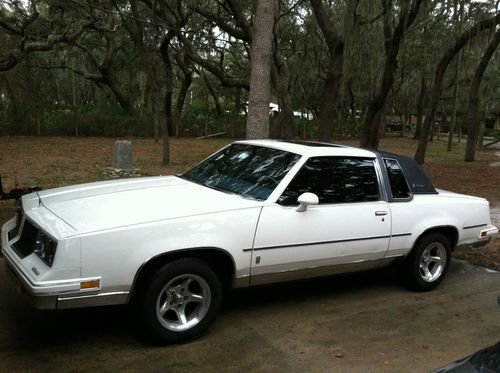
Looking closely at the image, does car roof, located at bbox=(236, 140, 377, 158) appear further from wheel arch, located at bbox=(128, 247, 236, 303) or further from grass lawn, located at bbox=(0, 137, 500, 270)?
grass lawn, located at bbox=(0, 137, 500, 270)

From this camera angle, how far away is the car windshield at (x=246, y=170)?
14.8ft

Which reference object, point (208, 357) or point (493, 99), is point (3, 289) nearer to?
point (208, 357)

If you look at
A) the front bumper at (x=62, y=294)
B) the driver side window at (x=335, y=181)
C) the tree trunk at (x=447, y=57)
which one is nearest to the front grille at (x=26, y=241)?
the front bumper at (x=62, y=294)

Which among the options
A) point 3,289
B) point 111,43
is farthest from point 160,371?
point 111,43

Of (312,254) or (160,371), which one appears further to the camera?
(312,254)

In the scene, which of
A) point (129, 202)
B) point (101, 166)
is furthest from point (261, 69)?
point (101, 166)

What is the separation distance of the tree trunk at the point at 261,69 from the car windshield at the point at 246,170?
2606mm

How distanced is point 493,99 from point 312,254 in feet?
145

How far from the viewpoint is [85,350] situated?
12.5ft

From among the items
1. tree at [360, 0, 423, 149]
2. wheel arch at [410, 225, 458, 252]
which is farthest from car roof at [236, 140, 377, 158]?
tree at [360, 0, 423, 149]

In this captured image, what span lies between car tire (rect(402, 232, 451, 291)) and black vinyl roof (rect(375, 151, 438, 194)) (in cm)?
48

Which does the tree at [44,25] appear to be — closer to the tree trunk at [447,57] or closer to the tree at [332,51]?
the tree at [332,51]

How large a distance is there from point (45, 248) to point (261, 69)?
5012 millimetres

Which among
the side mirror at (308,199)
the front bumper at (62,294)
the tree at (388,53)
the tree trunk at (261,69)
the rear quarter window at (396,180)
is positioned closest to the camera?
the front bumper at (62,294)
